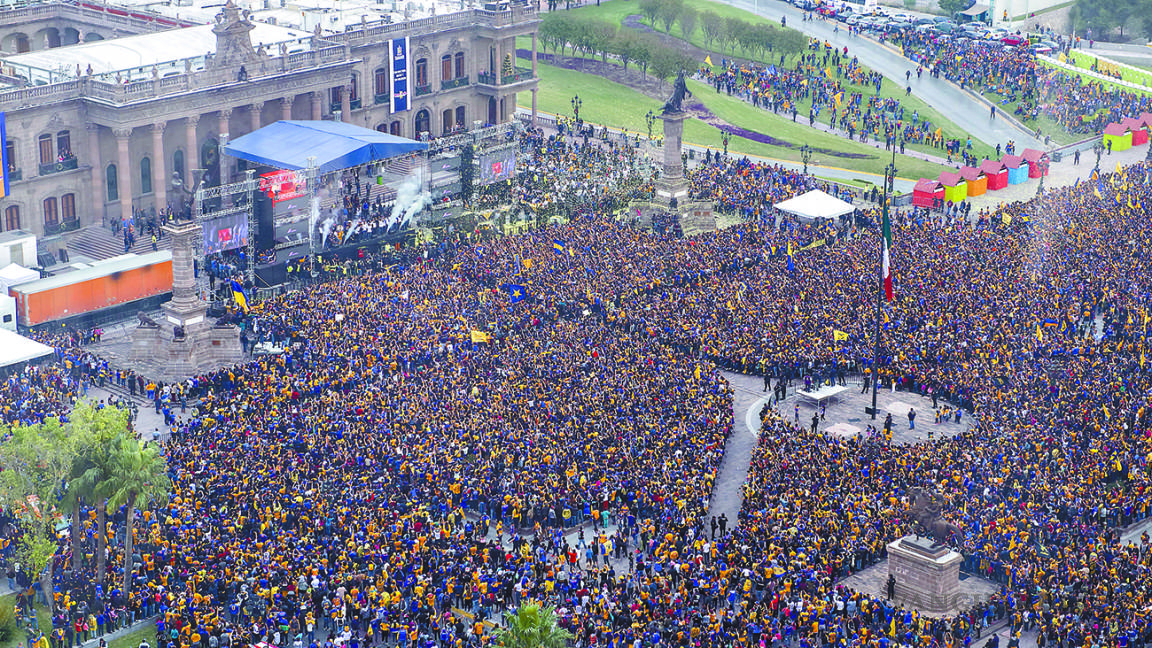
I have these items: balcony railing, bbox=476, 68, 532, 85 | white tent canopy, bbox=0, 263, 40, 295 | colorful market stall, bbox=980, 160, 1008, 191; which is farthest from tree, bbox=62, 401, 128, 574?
colorful market stall, bbox=980, 160, 1008, 191

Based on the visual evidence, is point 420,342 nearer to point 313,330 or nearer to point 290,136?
point 313,330

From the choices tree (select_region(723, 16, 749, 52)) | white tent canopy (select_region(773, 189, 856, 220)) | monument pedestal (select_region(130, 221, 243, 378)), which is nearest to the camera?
monument pedestal (select_region(130, 221, 243, 378))

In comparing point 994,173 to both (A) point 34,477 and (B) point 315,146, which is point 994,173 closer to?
(B) point 315,146

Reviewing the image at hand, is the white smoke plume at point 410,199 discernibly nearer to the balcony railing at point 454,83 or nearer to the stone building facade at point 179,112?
the stone building facade at point 179,112

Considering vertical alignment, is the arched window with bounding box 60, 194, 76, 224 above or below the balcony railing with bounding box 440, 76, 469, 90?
below

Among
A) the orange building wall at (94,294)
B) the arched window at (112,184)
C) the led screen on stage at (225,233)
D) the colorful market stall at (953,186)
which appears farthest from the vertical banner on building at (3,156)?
the colorful market stall at (953,186)

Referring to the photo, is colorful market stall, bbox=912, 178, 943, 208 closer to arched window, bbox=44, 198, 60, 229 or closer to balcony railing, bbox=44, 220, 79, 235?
balcony railing, bbox=44, 220, 79, 235

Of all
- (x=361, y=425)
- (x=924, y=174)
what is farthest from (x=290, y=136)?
(x=924, y=174)
